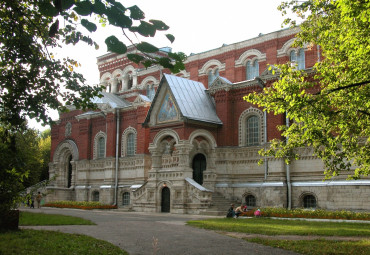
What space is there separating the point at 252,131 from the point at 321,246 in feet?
51.2

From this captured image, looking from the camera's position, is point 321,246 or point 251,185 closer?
point 321,246

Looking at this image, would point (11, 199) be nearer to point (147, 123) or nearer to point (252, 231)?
point (252, 231)

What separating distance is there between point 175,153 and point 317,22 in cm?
1243

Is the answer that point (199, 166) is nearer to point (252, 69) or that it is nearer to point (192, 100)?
point (192, 100)

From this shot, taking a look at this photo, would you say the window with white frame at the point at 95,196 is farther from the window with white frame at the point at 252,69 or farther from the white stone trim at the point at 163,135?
the window with white frame at the point at 252,69

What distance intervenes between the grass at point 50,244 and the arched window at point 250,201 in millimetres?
15070

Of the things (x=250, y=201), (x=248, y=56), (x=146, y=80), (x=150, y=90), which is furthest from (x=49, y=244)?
(x=146, y=80)

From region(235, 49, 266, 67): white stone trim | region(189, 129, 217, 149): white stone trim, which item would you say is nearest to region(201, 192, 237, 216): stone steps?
region(189, 129, 217, 149): white stone trim

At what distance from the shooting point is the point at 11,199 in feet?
34.1

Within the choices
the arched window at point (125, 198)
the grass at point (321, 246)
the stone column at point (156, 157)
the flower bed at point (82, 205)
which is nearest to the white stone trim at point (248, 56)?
the stone column at point (156, 157)

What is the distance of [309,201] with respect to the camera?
890 inches

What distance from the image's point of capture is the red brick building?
23188 millimetres

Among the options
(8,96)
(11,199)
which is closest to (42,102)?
(8,96)

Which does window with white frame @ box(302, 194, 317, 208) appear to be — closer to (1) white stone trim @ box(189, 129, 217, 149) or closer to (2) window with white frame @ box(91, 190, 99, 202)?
(1) white stone trim @ box(189, 129, 217, 149)
